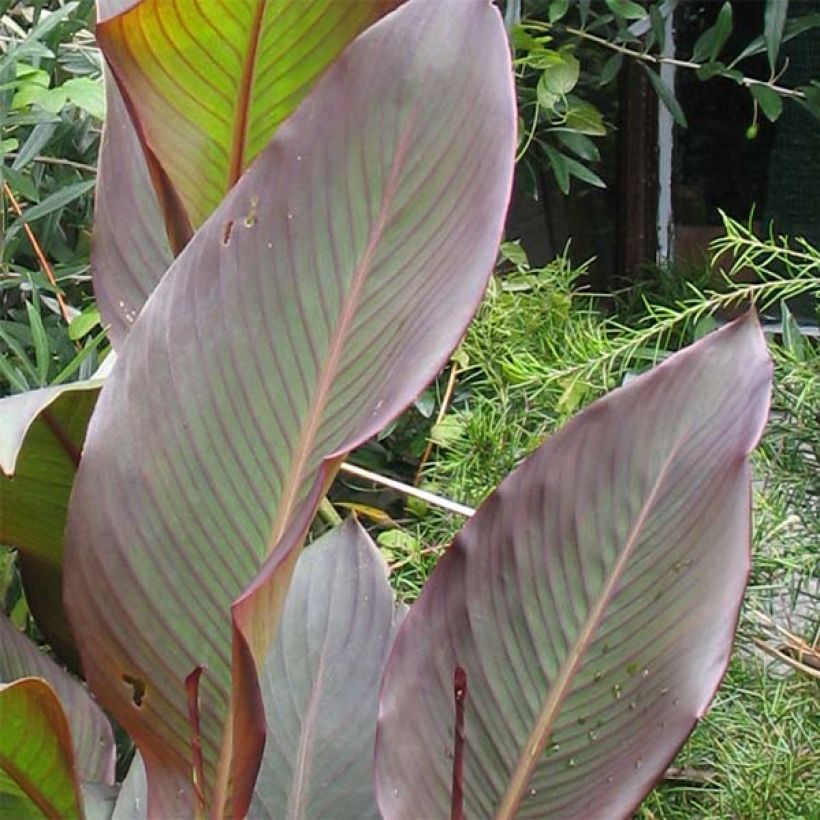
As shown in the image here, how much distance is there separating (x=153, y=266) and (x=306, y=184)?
25 centimetres

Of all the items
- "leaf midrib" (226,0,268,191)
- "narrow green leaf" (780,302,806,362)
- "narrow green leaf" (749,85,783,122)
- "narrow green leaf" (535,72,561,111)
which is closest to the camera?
"leaf midrib" (226,0,268,191)

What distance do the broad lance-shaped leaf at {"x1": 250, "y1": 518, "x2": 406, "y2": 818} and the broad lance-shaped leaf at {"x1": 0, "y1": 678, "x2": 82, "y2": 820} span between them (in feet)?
0.50

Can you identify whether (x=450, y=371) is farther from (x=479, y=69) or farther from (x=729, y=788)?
(x=479, y=69)

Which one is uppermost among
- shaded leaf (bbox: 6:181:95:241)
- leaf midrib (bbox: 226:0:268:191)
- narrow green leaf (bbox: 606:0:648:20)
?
leaf midrib (bbox: 226:0:268:191)

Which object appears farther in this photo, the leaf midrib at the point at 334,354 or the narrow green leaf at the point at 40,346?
the narrow green leaf at the point at 40,346

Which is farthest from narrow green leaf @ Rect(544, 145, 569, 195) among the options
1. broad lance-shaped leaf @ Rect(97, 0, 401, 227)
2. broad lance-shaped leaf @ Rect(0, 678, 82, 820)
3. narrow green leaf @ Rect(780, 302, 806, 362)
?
broad lance-shaped leaf @ Rect(0, 678, 82, 820)

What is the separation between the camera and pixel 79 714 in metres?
0.68

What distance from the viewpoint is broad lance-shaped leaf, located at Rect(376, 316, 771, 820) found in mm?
514

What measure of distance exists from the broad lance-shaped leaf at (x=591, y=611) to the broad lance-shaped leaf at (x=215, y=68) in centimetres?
24

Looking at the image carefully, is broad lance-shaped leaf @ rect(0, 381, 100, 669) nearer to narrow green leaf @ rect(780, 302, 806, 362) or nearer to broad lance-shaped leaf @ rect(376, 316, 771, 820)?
broad lance-shaped leaf @ rect(376, 316, 771, 820)

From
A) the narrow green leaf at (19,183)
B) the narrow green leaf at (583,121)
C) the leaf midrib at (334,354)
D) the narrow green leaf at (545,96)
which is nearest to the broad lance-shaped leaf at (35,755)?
the leaf midrib at (334,354)

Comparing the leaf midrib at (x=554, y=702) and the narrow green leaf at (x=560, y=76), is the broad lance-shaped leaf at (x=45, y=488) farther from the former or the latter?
the narrow green leaf at (x=560, y=76)

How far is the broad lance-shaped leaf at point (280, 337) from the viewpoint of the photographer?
48 cm

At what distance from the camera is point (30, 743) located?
503 mm
